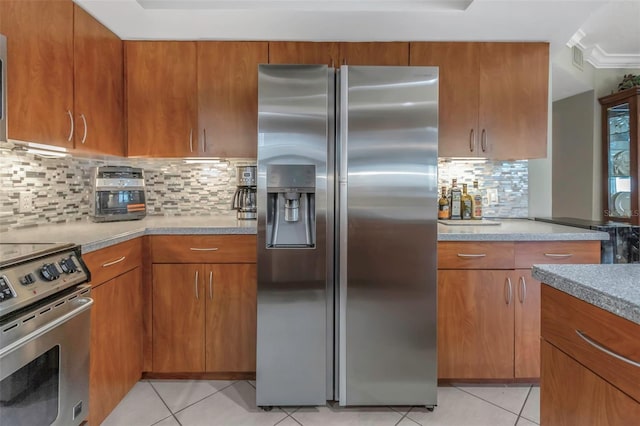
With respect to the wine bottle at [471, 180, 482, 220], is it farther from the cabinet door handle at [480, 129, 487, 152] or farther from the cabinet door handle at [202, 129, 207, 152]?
the cabinet door handle at [202, 129, 207, 152]

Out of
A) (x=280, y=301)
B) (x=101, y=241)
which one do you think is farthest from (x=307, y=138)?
(x=101, y=241)

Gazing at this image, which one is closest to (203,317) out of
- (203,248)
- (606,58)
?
(203,248)

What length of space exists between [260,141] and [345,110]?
0.45 m

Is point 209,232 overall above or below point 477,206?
below

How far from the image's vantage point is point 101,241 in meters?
1.67

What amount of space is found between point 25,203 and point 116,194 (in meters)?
A: 0.47

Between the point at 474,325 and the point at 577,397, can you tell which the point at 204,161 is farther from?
the point at 577,397

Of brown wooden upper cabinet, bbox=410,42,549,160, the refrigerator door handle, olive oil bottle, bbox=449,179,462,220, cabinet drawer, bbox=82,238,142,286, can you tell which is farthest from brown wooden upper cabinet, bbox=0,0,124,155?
olive oil bottle, bbox=449,179,462,220

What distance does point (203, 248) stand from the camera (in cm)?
210

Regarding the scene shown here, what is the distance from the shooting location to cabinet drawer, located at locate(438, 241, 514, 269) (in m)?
2.06

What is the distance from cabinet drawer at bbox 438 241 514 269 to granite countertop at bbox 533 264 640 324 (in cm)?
96

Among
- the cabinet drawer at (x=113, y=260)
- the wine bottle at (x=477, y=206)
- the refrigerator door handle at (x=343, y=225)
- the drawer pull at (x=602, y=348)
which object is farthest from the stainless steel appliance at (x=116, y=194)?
the drawer pull at (x=602, y=348)

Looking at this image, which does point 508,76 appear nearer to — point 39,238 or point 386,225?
point 386,225

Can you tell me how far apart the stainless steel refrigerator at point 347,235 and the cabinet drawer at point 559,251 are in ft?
1.96
